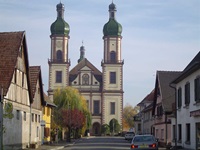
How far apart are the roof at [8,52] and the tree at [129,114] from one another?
12307cm

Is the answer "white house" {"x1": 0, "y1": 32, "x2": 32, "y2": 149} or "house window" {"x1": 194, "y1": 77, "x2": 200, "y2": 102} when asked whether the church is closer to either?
"white house" {"x1": 0, "y1": 32, "x2": 32, "y2": 149}

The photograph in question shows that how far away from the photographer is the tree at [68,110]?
209ft

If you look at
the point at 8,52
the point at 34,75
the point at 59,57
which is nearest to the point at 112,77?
the point at 59,57

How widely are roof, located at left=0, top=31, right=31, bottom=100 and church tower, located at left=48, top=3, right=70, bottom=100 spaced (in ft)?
249

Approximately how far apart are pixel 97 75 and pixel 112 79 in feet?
17.5

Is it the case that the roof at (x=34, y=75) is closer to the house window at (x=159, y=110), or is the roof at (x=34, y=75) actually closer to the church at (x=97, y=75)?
the house window at (x=159, y=110)

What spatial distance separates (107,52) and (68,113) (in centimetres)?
4844

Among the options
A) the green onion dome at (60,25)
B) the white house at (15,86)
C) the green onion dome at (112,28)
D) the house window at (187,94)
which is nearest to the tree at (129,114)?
the green onion dome at (112,28)

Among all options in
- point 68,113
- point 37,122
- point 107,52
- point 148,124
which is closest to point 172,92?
point 37,122

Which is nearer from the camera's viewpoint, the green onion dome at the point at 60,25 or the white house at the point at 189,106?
the white house at the point at 189,106

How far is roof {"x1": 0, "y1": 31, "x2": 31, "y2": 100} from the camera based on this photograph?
30.2 metres

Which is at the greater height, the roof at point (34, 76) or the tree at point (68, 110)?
the roof at point (34, 76)

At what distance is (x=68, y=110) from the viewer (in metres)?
65.2

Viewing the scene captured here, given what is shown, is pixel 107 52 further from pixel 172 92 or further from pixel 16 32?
pixel 16 32
